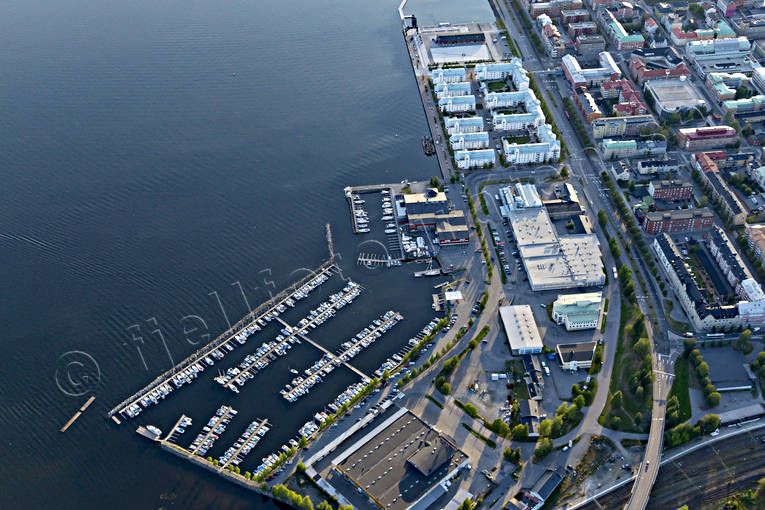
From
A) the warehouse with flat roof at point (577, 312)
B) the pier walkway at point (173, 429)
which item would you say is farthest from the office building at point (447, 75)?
the pier walkway at point (173, 429)

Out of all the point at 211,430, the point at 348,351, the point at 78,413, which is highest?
the point at 348,351

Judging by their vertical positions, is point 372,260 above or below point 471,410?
above

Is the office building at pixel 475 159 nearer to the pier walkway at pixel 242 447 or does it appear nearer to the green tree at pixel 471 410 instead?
the green tree at pixel 471 410

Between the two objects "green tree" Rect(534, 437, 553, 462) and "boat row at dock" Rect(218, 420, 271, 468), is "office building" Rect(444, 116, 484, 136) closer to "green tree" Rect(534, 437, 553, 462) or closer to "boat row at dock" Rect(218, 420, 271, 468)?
"green tree" Rect(534, 437, 553, 462)

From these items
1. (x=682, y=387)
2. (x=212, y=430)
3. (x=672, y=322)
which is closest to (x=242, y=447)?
(x=212, y=430)

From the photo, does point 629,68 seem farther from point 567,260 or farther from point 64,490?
point 64,490

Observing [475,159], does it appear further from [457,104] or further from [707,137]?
[707,137]

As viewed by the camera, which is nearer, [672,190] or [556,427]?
[556,427]

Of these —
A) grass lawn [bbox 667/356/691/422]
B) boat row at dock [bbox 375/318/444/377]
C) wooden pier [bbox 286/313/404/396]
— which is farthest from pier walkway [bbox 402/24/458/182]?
grass lawn [bbox 667/356/691/422]
